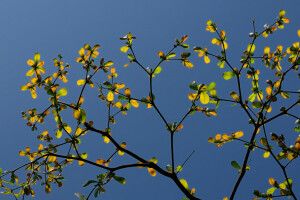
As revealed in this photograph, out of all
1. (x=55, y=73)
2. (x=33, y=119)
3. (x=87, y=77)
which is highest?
(x=55, y=73)

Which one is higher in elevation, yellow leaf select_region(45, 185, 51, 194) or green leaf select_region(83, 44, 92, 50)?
green leaf select_region(83, 44, 92, 50)

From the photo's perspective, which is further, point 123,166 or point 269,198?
point 269,198

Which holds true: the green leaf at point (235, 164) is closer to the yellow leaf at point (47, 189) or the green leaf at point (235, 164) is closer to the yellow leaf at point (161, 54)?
the yellow leaf at point (161, 54)

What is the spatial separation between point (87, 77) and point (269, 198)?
197 centimetres

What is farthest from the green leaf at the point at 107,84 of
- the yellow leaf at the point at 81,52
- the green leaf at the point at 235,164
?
the green leaf at the point at 235,164

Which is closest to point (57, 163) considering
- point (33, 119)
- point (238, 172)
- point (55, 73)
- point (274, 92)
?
point (33, 119)

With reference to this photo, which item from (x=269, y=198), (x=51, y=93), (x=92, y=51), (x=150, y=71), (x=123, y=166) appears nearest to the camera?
(x=51, y=93)

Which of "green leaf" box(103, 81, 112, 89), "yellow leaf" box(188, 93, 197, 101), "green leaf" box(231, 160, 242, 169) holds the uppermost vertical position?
"green leaf" box(103, 81, 112, 89)

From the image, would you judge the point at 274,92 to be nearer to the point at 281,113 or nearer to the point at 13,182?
the point at 281,113

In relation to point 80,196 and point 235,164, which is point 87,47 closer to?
point 80,196

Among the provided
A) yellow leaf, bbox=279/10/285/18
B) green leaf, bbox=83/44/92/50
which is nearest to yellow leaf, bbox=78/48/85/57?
green leaf, bbox=83/44/92/50

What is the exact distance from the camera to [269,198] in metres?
2.31

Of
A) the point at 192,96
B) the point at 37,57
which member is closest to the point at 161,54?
the point at 192,96

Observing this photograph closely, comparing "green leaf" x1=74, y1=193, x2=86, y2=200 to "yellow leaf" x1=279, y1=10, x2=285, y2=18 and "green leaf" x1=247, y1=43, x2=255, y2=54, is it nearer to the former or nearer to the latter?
"green leaf" x1=247, y1=43, x2=255, y2=54
